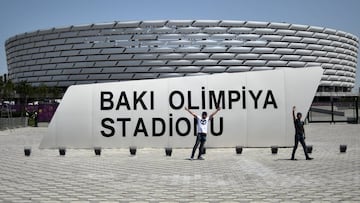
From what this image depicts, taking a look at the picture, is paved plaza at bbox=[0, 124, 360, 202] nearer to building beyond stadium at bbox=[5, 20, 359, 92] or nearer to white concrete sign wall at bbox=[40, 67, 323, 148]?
white concrete sign wall at bbox=[40, 67, 323, 148]

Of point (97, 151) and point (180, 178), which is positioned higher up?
point (97, 151)

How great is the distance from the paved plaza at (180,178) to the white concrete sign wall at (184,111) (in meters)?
1.94

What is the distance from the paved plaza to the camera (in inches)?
282

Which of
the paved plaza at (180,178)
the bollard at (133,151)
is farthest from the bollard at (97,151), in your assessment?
the bollard at (133,151)

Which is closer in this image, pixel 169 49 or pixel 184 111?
pixel 184 111

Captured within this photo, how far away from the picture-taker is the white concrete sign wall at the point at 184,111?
16406 mm

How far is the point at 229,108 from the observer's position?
54.2 feet

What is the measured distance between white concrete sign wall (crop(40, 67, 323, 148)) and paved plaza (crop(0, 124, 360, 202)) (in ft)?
6.36

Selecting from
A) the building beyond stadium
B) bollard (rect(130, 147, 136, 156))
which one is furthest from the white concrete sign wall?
the building beyond stadium

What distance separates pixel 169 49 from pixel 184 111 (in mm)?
70047

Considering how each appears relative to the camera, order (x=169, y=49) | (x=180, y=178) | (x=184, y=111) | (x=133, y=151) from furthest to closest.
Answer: (x=169, y=49) → (x=184, y=111) → (x=133, y=151) → (x=180, y=178)

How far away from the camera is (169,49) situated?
3374 inches

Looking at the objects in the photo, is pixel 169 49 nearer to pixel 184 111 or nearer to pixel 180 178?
pixel 184 111

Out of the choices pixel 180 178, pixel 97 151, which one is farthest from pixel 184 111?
pixel 180 178
